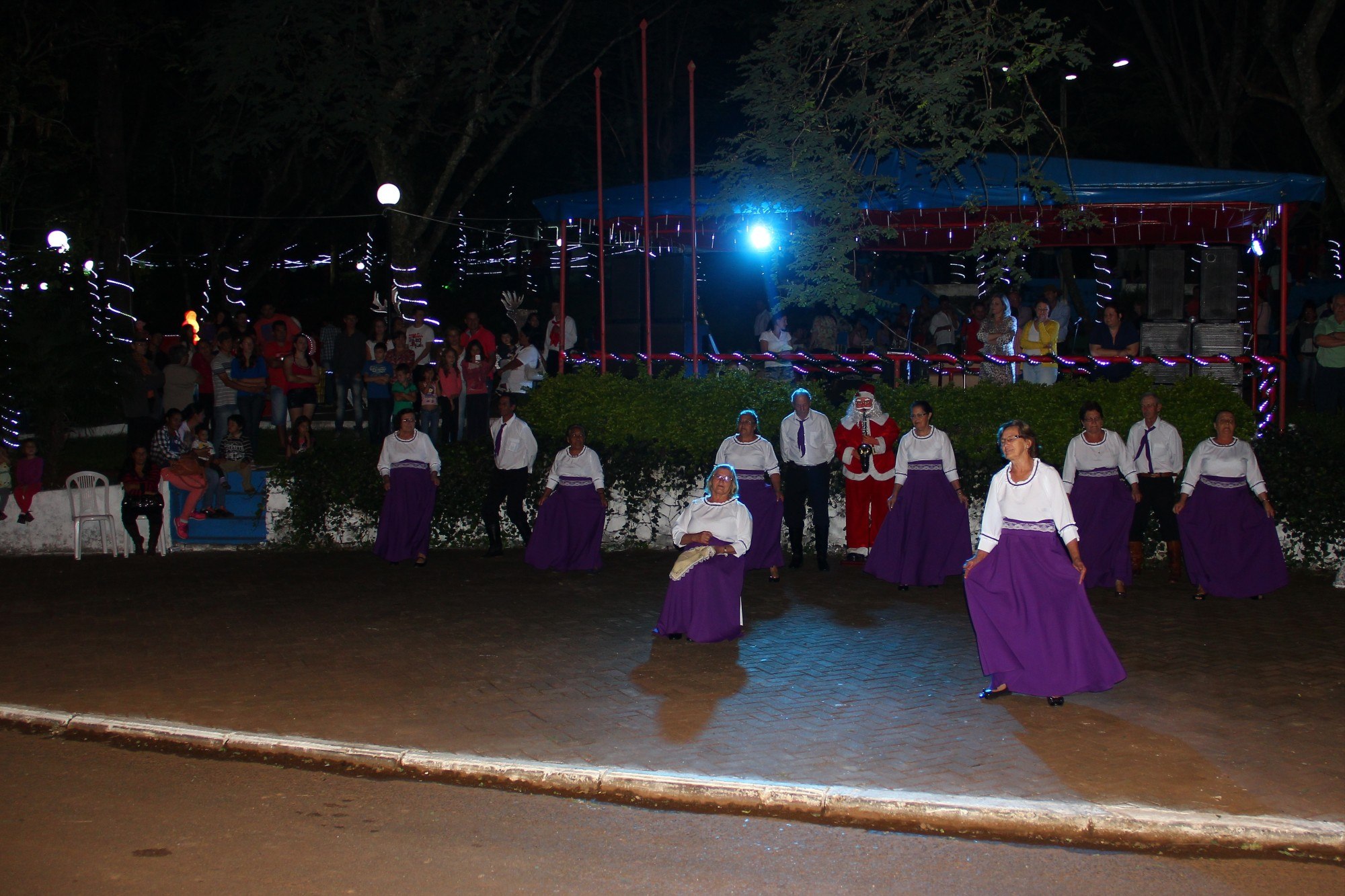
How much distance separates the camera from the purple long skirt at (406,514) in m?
12.5

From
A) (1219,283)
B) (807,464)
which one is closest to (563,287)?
(807,464)

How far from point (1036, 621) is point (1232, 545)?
3833mm

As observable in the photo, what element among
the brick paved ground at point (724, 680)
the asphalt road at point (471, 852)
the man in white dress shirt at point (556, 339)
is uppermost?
the man in white dress shirt at point (556, 339)

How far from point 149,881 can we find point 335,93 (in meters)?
16.4

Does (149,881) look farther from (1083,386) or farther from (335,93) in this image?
(335,93)

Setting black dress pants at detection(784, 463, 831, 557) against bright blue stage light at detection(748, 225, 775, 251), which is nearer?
black dress pants at detection(784, 463, 831, 557)

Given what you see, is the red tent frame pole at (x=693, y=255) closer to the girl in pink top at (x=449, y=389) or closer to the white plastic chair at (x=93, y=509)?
the girl in pink top at (x=449, y=389)

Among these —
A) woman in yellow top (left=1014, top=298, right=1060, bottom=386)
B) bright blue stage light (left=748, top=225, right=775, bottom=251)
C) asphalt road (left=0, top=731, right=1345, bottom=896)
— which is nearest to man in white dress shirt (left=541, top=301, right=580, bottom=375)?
bright blue stage light (left=748, top=225, right=775, bottom=251)

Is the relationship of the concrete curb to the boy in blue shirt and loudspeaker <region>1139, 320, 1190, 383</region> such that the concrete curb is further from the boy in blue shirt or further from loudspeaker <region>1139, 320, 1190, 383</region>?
loudspeaker <region>1139, 320, 1190, 383</region>

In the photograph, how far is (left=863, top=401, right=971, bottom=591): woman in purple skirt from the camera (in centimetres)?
1096

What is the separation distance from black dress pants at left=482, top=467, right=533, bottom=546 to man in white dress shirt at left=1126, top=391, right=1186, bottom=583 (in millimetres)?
5845

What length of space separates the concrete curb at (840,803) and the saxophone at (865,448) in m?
6.28

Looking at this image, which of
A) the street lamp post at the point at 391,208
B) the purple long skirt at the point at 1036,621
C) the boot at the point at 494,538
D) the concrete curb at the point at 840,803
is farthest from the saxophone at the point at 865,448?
the street lamp post at the point at 391,208

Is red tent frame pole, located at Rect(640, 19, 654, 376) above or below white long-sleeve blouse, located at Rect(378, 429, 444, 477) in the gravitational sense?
above
